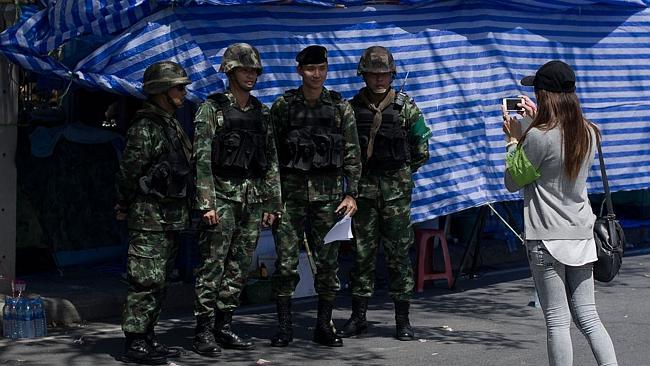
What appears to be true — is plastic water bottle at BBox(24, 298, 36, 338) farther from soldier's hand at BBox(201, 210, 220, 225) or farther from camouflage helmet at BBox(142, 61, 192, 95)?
camouflage helmet at BBox(142, 61, 192, 95)

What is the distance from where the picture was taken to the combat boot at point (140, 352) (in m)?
7.74

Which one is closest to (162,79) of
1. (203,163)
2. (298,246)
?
(203,163)

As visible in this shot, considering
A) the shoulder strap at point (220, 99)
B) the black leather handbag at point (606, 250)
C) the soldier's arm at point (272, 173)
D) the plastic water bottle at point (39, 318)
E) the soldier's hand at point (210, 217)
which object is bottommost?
the plastic water bottle at point (39, 318)

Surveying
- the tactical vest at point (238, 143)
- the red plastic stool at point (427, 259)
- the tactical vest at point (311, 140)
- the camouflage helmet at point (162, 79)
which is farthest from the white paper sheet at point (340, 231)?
the red plastic stool at point (427, 259)

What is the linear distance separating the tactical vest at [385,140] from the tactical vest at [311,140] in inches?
12.7

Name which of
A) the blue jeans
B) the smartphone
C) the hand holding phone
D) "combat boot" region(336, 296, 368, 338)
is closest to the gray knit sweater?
the blue jeans

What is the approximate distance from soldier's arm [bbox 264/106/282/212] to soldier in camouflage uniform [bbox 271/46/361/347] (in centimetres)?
14

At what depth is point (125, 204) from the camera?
7.75 metres

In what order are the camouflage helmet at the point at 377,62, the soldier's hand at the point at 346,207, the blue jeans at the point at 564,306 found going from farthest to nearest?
the camouflage helmet at the point at 377,62
the soldier's hand at the point at 346,207
the blue jeans at the point at 564,306

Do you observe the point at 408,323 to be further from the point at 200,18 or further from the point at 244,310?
the point at 200,18

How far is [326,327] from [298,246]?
581mm

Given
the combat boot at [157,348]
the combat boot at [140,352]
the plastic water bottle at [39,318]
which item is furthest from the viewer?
the plastic water bottle at [39,318]

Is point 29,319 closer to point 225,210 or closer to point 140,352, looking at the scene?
point 140,352

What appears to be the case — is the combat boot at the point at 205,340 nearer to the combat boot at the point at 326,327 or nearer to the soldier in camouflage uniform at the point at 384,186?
the combat boot at the point at 326,327
